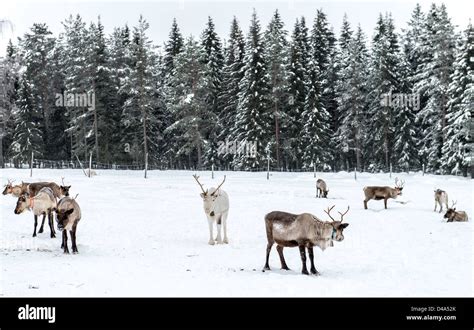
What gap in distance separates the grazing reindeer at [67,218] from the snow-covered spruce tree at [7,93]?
4085cm

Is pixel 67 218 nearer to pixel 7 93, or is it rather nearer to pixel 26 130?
pixel 26 130

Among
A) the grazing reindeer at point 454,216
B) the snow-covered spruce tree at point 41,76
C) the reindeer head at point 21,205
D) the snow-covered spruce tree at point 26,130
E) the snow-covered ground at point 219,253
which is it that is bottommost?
the snow-covered ground at point 219,253

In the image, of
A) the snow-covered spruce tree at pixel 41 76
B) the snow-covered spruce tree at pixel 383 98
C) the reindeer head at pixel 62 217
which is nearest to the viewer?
the reindeer head at pixel 62 217

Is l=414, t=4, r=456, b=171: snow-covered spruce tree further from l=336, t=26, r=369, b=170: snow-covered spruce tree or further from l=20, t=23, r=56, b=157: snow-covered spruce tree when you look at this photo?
l=20, t=23, r=56, b=157: snow-covered spruce tree

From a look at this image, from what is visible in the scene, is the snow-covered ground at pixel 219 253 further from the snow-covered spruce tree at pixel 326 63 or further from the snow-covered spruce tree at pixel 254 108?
the snow-covered spruce tree at pixel 326 63

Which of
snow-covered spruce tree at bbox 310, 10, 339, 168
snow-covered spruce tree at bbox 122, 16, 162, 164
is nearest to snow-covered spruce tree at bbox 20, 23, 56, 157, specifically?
snow-covered spruce tree at bbox 122, 16, 162, 164

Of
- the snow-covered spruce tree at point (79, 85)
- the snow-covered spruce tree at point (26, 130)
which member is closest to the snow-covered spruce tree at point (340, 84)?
the snow-covered spruce tree at point (79, 85)

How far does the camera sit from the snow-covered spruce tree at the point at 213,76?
54.9 metres

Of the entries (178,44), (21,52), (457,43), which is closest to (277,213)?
(457,43)

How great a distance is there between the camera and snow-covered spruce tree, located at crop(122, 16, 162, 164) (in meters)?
49.7

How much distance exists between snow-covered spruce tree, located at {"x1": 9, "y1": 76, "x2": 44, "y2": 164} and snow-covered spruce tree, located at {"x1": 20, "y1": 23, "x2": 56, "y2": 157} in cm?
226

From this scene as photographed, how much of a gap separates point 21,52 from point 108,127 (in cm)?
2142

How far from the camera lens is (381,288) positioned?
9.85 meters
